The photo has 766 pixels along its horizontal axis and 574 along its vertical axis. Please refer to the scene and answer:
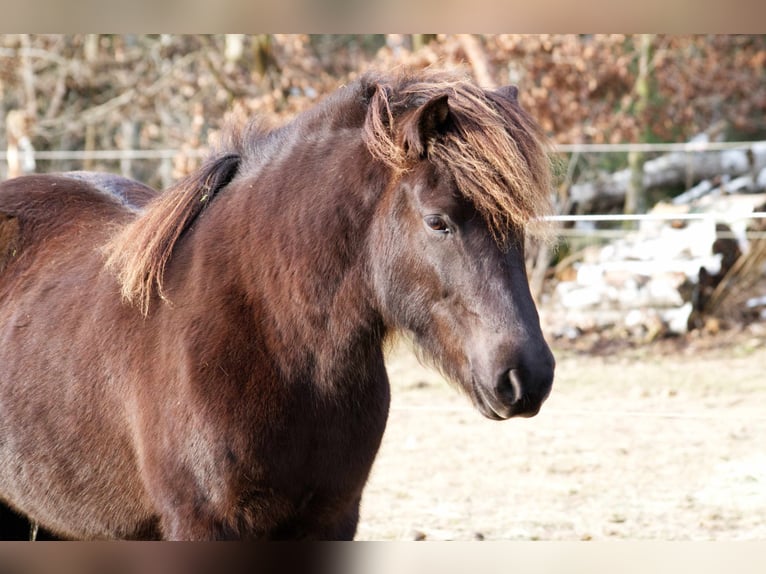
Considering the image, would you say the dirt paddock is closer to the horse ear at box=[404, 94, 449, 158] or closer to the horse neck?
the horse neck

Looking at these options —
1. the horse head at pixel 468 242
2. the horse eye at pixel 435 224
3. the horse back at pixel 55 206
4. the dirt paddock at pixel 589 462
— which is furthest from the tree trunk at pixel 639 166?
the horse eye at pixel 435 224

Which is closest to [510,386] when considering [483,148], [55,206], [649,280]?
[483,148]

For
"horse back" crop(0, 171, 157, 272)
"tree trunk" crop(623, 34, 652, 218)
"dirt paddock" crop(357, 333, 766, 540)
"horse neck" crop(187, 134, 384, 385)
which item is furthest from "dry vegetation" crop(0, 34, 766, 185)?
"horse neck" crop(187, 134, 384, 385)

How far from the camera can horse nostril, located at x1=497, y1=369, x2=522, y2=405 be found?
2197 mm

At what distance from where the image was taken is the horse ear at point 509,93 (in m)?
2.59

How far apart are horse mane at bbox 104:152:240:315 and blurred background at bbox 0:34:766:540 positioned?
1.31 ft

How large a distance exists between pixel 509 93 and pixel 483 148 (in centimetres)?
39

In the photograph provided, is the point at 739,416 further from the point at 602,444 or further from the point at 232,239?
the point at 232,239

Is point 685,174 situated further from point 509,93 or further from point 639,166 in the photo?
point 509,93

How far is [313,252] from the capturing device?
251 cm

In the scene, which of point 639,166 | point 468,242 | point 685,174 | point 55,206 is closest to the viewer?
point 468,242

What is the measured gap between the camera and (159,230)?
272 centimetres

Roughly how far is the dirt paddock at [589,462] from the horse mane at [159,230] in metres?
1.48

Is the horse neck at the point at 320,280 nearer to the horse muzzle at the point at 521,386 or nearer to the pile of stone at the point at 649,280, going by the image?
the horse muzzle at the point at 521,386
